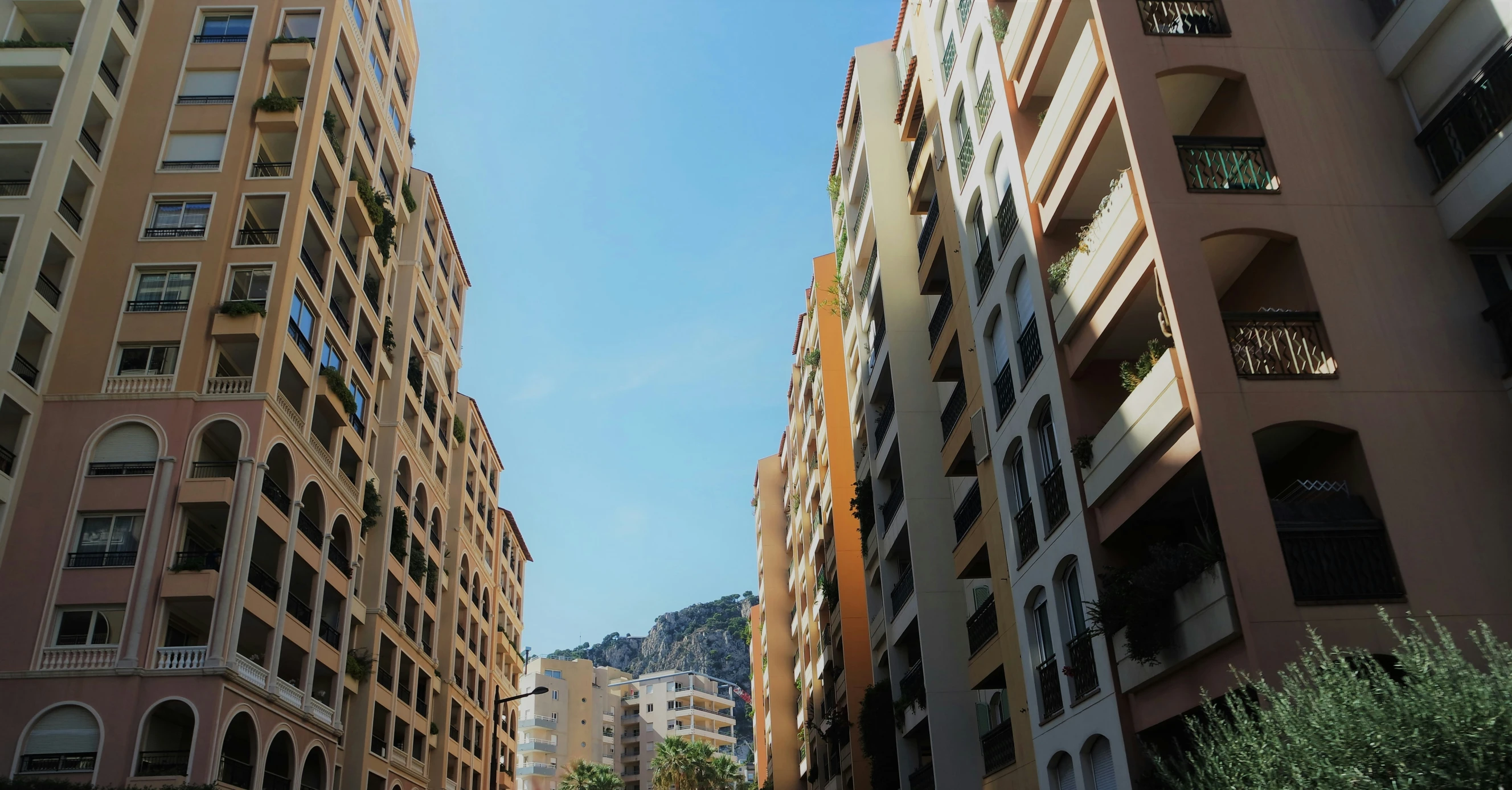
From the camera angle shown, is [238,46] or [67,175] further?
[238,46]

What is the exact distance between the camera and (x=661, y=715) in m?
147

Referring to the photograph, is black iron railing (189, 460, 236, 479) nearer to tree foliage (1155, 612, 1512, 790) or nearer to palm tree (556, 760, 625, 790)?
tree foliage (1155, 612, 1512, 790)

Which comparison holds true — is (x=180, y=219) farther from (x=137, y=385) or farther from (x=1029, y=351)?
(x=1029, y=351)

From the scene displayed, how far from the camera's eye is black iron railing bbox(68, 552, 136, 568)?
31.6 m

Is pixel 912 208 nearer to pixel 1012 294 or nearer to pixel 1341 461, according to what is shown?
pixel 1012 294

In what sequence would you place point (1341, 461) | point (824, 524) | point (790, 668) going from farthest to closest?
point (790, 668) → point (824, 524) → point (1341, 461)

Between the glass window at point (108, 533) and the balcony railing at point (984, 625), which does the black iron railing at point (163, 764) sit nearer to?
the glass window at point (108, 533)

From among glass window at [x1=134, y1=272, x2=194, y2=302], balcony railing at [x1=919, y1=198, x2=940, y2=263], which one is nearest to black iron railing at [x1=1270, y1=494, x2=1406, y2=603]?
balcony railing at [x1=919, y1=198, x2=940, y2=263]

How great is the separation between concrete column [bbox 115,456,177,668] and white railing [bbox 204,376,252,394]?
8.70ft

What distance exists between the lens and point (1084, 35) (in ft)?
65.8

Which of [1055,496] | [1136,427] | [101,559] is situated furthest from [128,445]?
[1136,427]

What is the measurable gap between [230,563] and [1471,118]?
3140 centimetres

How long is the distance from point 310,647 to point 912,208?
2462 centimetres

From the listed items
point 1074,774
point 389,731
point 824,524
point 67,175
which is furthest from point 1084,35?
point 389,731
